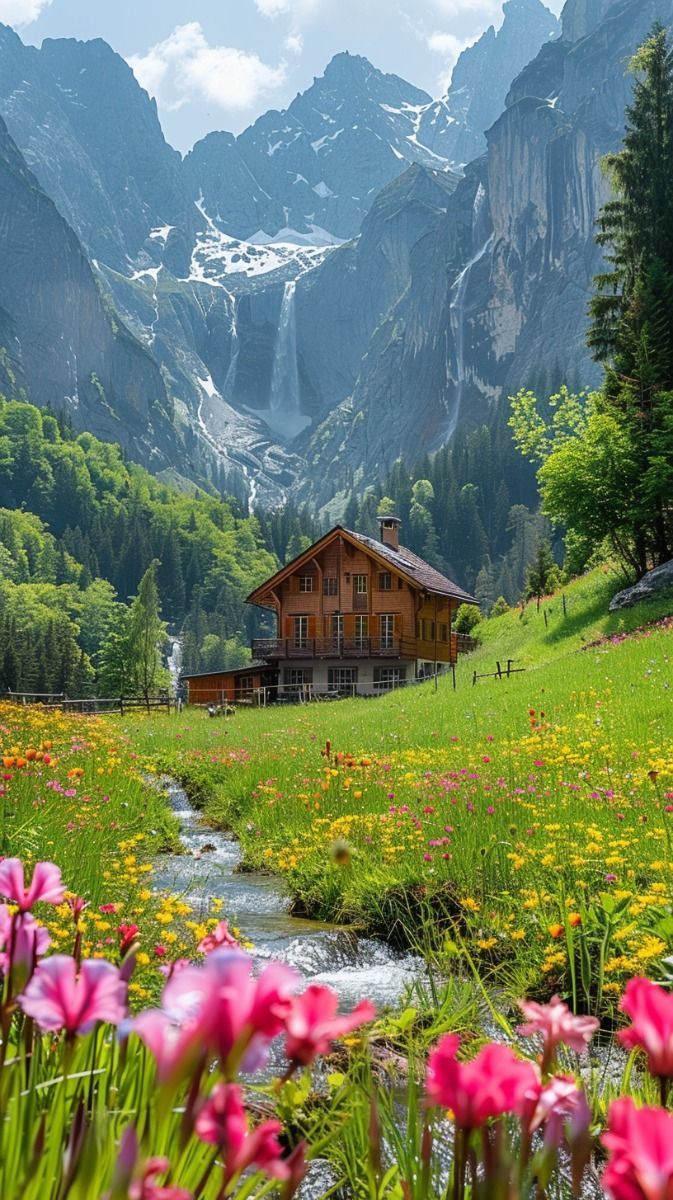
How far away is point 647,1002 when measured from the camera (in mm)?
1050

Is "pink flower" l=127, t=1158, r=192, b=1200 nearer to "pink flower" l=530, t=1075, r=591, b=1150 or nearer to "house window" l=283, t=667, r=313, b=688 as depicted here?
"pink flower" l=530, t=1075, r=591, b=1150

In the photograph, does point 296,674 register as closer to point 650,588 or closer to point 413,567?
point 413,567

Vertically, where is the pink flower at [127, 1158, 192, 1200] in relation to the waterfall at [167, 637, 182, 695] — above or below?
below

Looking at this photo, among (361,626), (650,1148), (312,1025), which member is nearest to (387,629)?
(361,626)

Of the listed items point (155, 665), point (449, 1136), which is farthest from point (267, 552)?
point (449, 1136)

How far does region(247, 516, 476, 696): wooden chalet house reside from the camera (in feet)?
178

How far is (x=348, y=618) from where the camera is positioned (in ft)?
182

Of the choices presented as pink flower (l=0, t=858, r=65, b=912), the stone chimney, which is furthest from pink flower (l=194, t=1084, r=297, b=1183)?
the stone chimney

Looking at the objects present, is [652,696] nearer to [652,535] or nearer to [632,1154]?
[632,1154]

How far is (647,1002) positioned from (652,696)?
575 inches

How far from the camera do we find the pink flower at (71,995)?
3.68ft

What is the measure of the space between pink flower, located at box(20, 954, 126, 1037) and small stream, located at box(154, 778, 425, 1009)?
3724mm

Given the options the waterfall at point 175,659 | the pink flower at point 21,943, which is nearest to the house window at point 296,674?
the pink flower at point 21,943

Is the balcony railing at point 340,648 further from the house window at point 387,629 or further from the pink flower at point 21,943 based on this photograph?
the pink flower at point 21,943
